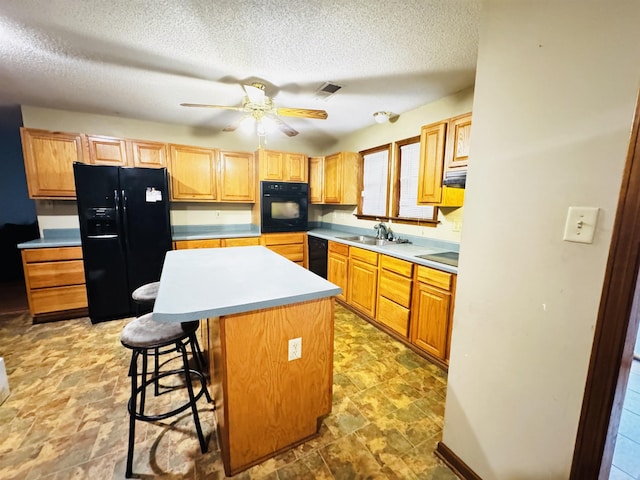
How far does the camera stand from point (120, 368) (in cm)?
220

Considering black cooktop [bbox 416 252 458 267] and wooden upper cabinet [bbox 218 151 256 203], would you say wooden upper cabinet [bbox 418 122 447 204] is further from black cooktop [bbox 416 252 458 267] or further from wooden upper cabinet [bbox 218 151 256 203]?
wooden upper cabinet [bbox 218 151 256 203]

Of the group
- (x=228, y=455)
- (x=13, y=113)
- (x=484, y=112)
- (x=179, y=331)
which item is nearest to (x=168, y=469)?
(x=228, y=455)

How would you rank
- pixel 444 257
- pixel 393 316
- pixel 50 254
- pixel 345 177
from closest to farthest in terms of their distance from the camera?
pixel 444 257
pixel 393 316
pixel 50 254
pixel 345 177

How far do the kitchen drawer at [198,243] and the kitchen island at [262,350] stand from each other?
2032 mm

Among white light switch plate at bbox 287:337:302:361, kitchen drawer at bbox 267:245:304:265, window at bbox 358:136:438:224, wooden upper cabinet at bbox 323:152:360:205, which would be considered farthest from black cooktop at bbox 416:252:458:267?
kitchen drawer at bbox 267:245:304:265

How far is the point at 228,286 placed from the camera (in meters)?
1.41

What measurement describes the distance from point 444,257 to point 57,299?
13.6 ft

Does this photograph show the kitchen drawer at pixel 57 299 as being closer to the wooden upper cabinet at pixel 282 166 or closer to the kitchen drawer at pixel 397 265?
the wooden upper cabinet at pixel 282 166

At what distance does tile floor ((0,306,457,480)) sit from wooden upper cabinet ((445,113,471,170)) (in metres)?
1.74

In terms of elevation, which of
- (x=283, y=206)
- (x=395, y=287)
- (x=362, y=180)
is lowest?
(x=395, y=287)

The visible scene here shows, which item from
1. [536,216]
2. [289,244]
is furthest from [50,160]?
[536,216]

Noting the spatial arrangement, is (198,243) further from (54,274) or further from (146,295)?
(146,295)

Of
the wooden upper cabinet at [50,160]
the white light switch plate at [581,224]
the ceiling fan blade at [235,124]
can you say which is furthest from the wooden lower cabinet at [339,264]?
the wooden upper cabinet at [50,160]

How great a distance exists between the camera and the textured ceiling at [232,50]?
1.53 metres
